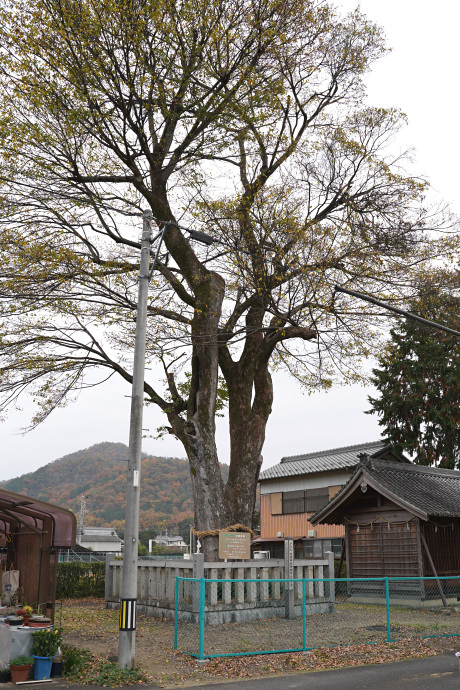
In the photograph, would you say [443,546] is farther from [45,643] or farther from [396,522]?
[45,643]

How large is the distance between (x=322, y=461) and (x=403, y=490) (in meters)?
16.9

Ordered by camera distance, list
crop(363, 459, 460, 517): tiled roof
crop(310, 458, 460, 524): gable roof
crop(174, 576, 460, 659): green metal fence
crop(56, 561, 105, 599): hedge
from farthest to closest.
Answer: crop(56, 561, 105, 599): hedge, crop(363, 459, 460, 517): tiled roof, crop(310, 458, 460, 524): gable roof, crop(174, 576, 460, 659): green metal fence

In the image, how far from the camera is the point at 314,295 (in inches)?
678

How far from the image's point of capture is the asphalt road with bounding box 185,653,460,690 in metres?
9.86

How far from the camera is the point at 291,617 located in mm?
17297

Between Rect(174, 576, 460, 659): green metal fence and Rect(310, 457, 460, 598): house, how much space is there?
3.10 feet

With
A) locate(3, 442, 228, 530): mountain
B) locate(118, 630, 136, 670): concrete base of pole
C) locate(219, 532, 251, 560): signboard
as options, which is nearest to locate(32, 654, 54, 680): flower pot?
locate(118, 630, 136, 670): concrete base of pole

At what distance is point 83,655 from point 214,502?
23.7ft

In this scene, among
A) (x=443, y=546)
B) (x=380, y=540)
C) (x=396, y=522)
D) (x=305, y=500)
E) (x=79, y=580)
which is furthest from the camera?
(x=305, y=500)

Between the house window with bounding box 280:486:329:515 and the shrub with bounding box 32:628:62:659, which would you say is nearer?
the shrub with bounding box 32:628:62:659

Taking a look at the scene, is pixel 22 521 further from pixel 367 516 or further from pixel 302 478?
pixel 302 478

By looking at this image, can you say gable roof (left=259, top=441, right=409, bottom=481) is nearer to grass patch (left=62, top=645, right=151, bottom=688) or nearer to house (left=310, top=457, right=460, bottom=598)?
house (left=310, top=457, right=460, bottom=598)

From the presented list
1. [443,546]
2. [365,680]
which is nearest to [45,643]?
[365,680]

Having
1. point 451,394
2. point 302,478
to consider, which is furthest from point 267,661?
point 302,478
